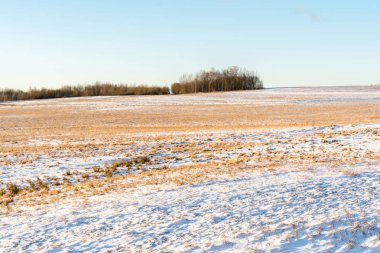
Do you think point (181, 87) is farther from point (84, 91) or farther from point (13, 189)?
Answer: point (13, 189)

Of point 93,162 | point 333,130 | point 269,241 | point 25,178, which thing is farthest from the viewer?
point 333,130

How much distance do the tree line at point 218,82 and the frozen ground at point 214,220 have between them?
119m

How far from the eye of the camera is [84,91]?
429ft

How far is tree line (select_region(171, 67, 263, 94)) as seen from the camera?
13079 centimetres

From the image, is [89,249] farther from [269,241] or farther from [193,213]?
[269,241]

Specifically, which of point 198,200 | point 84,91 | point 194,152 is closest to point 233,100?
point 194,152

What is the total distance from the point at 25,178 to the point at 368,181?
34.8 feet

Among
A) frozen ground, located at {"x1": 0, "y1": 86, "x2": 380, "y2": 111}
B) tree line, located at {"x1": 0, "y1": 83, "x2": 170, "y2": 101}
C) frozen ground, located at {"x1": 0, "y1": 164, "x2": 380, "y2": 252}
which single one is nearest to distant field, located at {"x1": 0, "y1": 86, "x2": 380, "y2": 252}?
frozen ground, located at {"x1": 0, "y1": 164, "x2": 380, "y2": 252}

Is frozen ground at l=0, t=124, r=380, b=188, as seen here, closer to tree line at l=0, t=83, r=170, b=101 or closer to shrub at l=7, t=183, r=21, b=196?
shrub at l=7, t=183, r=21, b=196

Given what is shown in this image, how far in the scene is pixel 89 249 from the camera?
7.53 meters

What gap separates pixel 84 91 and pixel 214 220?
12662cm

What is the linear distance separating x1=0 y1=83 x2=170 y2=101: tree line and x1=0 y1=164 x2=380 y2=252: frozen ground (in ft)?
364

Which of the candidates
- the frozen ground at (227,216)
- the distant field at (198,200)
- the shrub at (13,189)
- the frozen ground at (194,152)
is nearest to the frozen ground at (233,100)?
the frozen ground at (194,152)

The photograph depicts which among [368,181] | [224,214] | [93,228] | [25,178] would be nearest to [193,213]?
[224,214]
